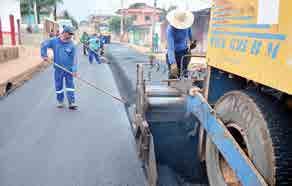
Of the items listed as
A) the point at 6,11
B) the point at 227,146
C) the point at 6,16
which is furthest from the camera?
the point at 6,11

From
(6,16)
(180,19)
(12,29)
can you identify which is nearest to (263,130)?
(180,19)

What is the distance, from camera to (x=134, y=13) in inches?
3105

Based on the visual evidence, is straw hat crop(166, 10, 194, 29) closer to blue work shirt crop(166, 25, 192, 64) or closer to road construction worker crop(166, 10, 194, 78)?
road construction worker crop(166, 10, 194, 78)

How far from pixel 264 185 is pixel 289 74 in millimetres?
623

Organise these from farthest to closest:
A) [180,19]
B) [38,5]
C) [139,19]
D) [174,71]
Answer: [139,19] → [38,5] → [180,19] → [174,71]

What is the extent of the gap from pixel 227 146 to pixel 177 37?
393 centimetres

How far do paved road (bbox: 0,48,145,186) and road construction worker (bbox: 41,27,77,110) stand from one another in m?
0.30

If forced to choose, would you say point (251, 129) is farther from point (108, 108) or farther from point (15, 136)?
point (108, 108)

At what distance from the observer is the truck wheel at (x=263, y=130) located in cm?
196

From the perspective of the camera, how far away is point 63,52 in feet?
22.3

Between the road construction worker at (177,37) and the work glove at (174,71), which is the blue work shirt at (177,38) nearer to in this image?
the road construction worker at (177,37)

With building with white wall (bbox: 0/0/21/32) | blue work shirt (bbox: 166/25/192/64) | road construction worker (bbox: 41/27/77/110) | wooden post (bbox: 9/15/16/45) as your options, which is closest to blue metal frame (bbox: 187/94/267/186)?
blue work shirt (bbox: 166/25/192/64)

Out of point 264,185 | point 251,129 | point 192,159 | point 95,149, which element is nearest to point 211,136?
point 251,129

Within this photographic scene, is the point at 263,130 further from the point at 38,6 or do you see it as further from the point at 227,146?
the point at 38,6
